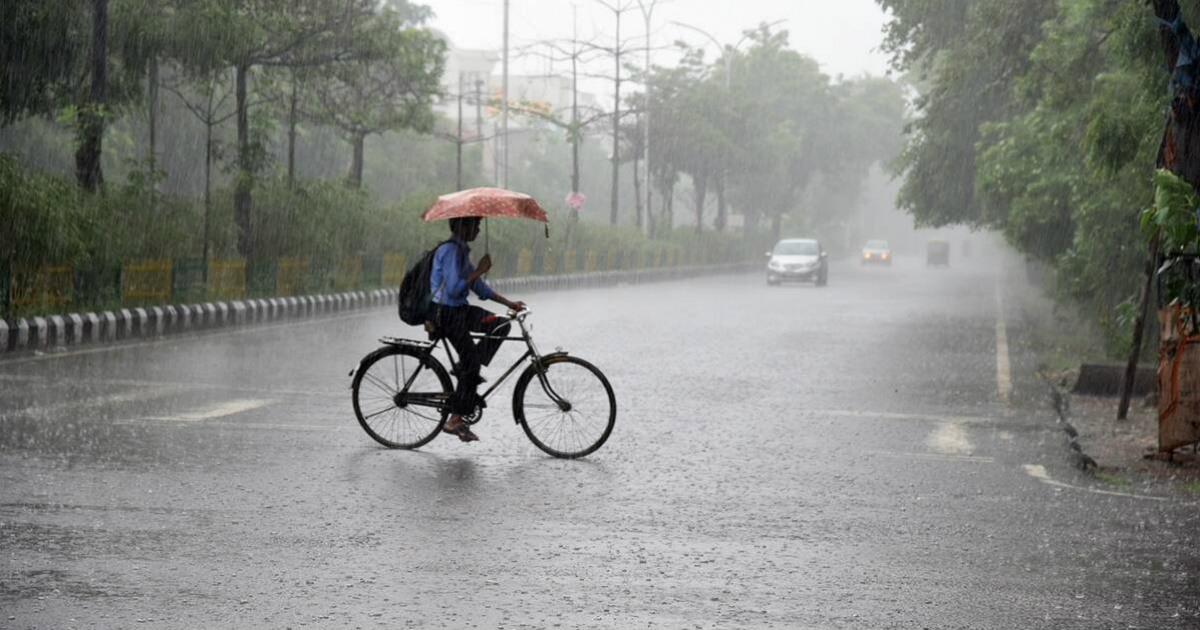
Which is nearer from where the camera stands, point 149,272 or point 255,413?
point 255,413

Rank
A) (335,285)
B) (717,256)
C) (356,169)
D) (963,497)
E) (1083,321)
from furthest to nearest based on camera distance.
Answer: (717,256), (356,169), (335,285), (1083,321), (963,497)

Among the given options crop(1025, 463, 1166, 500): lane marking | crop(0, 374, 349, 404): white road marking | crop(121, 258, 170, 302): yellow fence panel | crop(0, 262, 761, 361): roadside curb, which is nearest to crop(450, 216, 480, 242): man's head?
crop(0, 374, 349, 404): white road marking

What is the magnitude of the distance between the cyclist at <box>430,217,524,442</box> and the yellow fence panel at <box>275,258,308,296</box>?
17729 mm

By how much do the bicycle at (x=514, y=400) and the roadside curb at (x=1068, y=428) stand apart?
322cm

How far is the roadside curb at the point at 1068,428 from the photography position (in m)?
10.5

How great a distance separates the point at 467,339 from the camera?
34.1ft

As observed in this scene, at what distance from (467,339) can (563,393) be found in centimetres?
74

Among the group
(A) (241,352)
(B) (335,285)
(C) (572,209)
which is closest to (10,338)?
(A) (241,352)

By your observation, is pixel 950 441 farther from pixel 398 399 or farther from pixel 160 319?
pixel 160 319

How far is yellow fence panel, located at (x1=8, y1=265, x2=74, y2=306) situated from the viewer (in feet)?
60.7

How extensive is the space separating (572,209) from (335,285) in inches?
912

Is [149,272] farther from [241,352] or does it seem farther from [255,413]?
[255,413]

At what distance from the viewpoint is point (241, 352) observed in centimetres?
1811

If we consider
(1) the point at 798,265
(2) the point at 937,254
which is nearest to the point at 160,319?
(1) the point at 798,265
